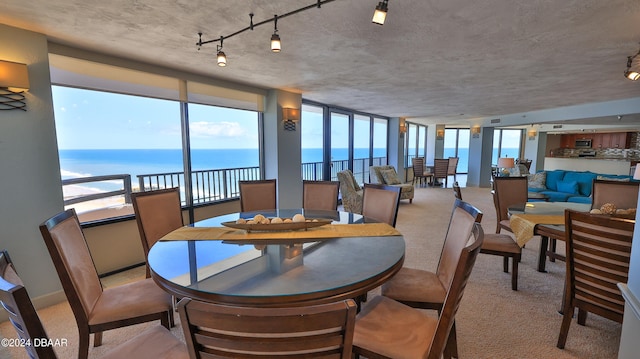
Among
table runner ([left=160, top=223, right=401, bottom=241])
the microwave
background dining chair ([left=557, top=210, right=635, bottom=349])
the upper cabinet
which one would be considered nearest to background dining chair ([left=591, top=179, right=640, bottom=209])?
background dining chair ([left=557, top=210, right=635, bottom=349])

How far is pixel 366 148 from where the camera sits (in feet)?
26.8

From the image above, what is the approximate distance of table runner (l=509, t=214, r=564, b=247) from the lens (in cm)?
250

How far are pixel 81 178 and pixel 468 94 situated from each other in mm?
5713

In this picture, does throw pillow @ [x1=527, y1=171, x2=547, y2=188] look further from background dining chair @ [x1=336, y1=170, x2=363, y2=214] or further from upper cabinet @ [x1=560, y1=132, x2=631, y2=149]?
upper cabinet @ [x1=560, y1=132, x2=631, y2=149]

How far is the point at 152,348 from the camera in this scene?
1275 millimetres

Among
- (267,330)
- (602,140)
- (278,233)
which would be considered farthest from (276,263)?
(602,140)

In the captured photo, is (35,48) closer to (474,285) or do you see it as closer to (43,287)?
(43,287)

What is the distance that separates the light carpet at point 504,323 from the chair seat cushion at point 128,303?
52 centimetres

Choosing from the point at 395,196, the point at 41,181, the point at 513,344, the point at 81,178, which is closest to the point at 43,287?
the point at 41,181

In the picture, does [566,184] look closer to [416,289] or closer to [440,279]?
[440,279]

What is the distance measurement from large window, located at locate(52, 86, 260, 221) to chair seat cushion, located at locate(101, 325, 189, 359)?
2.46 meters

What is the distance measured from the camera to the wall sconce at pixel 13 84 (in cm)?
208

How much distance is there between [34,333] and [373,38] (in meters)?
2.57

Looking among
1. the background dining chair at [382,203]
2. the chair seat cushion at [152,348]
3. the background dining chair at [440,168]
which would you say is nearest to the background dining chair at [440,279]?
the background dining chair at [382,203]
